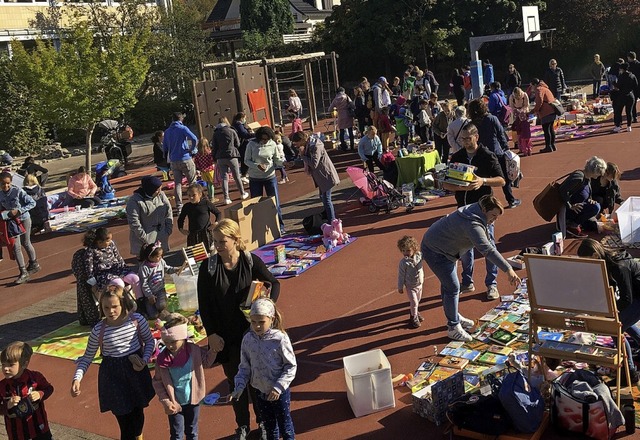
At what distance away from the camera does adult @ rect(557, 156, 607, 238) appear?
33.9 ft

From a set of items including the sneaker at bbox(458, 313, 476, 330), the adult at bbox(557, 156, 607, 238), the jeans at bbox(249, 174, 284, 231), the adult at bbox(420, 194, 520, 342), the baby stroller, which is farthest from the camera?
the baby stroller

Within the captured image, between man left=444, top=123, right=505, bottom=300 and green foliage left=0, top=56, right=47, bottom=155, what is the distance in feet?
74.0

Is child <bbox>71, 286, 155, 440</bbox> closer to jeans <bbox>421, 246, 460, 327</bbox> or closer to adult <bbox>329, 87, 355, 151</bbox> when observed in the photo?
jeans <bbox>421, 246, 460, 327</bbox>

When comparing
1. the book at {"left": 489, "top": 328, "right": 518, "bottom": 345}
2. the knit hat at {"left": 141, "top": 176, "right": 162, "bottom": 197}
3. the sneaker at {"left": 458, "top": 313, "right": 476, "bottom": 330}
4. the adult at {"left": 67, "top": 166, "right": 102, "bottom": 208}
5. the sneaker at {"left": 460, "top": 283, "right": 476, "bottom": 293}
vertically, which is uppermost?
the knit hat at {"left": 141, "top": 176, "right": 162, "bottom": 197}

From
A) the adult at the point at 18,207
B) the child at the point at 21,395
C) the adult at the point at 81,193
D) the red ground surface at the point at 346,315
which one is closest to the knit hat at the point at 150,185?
the red ground surface at the point at 346,315

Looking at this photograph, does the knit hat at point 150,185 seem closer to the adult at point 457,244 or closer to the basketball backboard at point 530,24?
the adult at point 457,244

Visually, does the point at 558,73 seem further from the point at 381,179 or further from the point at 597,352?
the point at 597,352

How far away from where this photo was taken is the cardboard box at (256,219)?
12.3m

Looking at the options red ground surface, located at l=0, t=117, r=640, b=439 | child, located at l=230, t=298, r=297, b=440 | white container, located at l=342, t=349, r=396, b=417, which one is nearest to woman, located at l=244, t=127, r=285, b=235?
red ground surface, located at l=0, t=117, r=640, b=439

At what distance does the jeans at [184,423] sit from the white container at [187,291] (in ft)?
13.1

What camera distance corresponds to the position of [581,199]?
34.8 feet

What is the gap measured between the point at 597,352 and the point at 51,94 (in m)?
18.7

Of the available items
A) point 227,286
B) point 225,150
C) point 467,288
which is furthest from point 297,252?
point 227,286

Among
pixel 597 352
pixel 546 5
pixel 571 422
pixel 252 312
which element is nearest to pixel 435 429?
pixel 571 422
